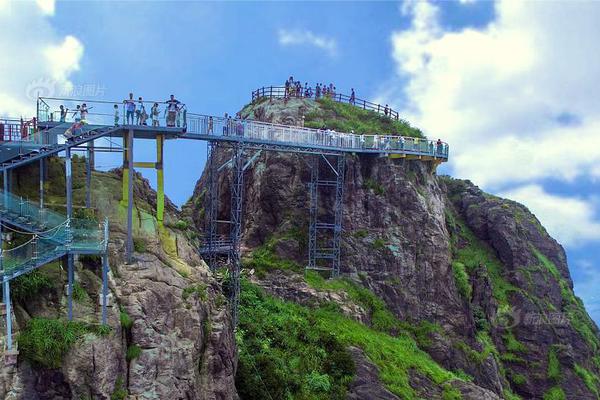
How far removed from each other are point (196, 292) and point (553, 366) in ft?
111

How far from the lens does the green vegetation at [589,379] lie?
5181 cm

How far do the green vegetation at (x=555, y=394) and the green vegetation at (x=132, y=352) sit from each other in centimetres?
3575

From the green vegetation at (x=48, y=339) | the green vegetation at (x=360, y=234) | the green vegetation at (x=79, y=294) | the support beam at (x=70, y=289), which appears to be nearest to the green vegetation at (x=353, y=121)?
the green vegetation at (x=360, y=234)

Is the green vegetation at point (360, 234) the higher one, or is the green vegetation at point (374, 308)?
the green vegetation at point (360, 234)

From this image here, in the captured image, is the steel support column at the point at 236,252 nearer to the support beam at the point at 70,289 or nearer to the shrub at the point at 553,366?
the support beam at the point at 70,289

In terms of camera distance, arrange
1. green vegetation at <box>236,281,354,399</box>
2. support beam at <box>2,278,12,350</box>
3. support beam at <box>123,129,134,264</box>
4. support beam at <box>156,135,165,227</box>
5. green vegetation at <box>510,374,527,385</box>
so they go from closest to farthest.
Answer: support beam at <box>2,278,12,350</box>
support beam at <box>123,129,134,264</box>
support beam at <box>156,135,165,227</box>
green vegetation at <box>236,281,354,399</box>
green vegetation at <box>510,374,527,385</box>

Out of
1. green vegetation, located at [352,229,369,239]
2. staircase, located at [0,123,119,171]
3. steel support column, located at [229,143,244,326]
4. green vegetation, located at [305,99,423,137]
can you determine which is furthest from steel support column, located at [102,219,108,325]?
green vegetation, located at [305,99,423,137]

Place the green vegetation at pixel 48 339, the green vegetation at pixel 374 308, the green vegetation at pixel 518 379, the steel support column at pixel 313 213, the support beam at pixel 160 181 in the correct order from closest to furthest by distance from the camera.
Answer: the green vegetation at pixel 48 339
the support beam at pixel 160 181
the green vegetation at pixel 374 308
the steel support column at pixel 313 213
the green vegetation at pixel 518 379

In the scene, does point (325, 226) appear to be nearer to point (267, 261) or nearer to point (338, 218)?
point (338, 218)

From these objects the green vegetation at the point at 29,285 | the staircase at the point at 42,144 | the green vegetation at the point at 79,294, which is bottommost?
the green vegetation at the point at 79,294

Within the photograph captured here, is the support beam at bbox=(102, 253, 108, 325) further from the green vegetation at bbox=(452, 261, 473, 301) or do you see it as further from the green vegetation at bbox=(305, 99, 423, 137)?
the green vegetation at bbox=(452, 261, 473, 301)

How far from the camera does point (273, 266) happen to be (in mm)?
45750

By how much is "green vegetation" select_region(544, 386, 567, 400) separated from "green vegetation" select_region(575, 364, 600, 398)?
7.89ft

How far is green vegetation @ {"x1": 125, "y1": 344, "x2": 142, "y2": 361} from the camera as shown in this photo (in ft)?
84.8
